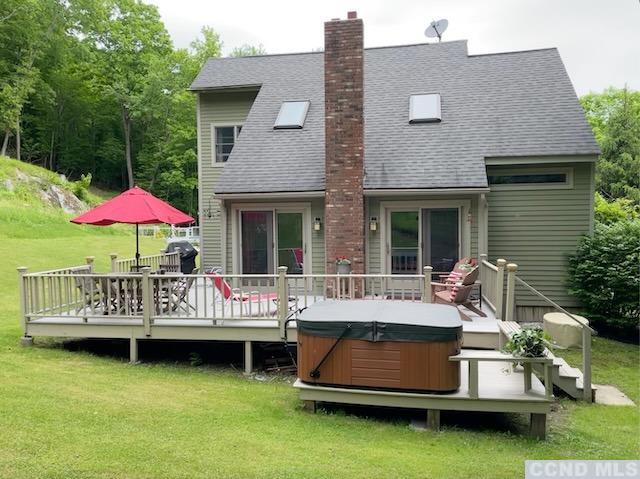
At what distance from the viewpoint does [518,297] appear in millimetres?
10047

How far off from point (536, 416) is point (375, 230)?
5.34 meters

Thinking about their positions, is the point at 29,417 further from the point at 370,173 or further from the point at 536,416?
the point at 370,173

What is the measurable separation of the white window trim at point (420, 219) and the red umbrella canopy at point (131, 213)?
13.4 ft

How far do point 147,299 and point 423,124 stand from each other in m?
6.94

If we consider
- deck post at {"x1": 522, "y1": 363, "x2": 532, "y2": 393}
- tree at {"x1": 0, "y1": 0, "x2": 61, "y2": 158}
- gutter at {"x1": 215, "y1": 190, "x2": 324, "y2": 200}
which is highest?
tree at {"x1": 0, "y1": 0, "x2": 61, "y2": 158}

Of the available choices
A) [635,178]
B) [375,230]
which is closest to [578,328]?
[375,230]

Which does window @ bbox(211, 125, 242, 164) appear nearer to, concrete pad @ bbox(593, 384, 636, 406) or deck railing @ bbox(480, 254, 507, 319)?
deck railing @ bbox(480, 254, 507, 319)

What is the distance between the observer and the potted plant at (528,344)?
4.85m

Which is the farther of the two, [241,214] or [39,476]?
[241,214]

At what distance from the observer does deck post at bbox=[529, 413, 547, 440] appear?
471 cm

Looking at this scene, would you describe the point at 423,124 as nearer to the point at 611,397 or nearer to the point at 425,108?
the point at 425,108

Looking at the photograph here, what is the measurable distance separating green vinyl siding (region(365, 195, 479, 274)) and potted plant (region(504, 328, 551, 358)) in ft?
14.9

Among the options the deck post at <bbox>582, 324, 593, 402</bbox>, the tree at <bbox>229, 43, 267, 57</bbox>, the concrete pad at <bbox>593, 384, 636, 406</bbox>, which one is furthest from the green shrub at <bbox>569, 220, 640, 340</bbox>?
the tree at <bbox>229, 43, 267, 57</bbox>

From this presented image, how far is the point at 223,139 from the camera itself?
1261 cm
